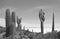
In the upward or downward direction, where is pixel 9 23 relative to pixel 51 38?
upward

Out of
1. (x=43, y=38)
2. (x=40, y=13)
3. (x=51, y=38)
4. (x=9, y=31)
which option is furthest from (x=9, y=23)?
(x=51, y=38)

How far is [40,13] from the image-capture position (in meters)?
26.0

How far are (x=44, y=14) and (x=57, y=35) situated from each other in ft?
24.8

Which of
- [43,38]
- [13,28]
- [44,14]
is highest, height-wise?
[44,14]

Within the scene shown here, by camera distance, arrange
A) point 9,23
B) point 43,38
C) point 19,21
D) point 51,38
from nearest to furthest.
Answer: point 51,38
point 43,38
point 9,23
point 19,21

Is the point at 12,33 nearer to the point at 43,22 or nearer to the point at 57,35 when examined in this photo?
the point at 43,22

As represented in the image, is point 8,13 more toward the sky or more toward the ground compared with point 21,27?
more toward the sky

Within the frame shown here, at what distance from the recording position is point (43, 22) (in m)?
25.7

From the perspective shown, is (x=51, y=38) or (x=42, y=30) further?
(x=42, y=30)

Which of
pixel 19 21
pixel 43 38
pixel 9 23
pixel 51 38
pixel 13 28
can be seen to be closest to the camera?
pixel 51 38

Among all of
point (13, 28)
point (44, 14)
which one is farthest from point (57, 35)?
point (13, 28)

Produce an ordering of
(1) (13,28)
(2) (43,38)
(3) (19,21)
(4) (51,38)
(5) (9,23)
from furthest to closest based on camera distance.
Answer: (3) (19,21) → (5) (9,23) → (1) (13,28) → (2) (43,38) → (4) (51,38)

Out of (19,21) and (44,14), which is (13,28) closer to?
(44,14)

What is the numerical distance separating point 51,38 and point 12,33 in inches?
367
